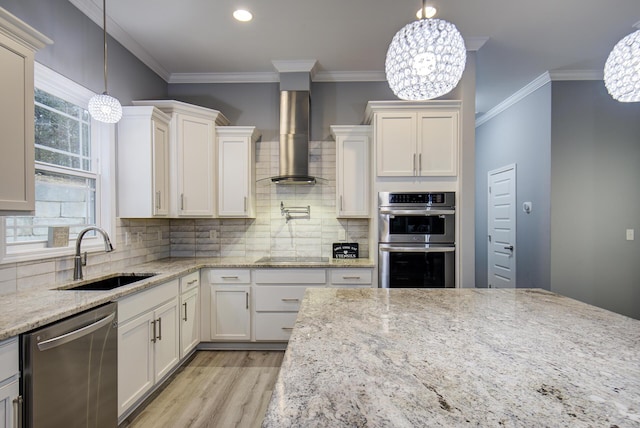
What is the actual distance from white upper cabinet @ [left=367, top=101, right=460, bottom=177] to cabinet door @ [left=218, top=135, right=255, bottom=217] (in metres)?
1.38

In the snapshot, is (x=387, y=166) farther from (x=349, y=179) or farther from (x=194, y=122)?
(x=194, y=122)

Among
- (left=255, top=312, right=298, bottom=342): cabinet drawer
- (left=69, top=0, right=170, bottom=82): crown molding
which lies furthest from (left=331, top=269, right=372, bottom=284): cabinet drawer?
(left=69, top=0, right=170, bottom=82): crown molding

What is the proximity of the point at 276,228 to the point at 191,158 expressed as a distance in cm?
117

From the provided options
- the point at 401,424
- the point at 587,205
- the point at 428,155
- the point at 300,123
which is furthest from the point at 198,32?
the point at 587,205

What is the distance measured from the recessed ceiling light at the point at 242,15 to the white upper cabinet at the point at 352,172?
1232 mm

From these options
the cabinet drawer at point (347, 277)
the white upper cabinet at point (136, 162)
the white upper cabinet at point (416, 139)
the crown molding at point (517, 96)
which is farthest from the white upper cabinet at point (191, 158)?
the crown molding at point (517, 96)

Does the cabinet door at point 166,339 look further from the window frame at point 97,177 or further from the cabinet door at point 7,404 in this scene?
the cabinet door at point 7,404

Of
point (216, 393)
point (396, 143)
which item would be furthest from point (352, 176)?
point (216, 393)

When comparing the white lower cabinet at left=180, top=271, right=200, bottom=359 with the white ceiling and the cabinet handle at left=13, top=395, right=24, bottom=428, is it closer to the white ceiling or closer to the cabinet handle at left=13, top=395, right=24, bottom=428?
the cabinet handle at left=13, top=395, right=24, bottom=428

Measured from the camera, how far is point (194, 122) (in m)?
3.11

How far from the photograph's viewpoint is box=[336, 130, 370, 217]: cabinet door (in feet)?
10.7

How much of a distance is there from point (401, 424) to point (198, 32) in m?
3.19

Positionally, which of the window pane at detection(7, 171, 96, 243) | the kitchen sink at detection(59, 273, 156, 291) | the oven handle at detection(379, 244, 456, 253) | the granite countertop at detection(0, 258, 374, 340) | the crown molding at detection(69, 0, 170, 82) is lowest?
the kitchen sink at detection(59, 273, 156, 291)

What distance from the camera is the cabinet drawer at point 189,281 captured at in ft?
8.76
